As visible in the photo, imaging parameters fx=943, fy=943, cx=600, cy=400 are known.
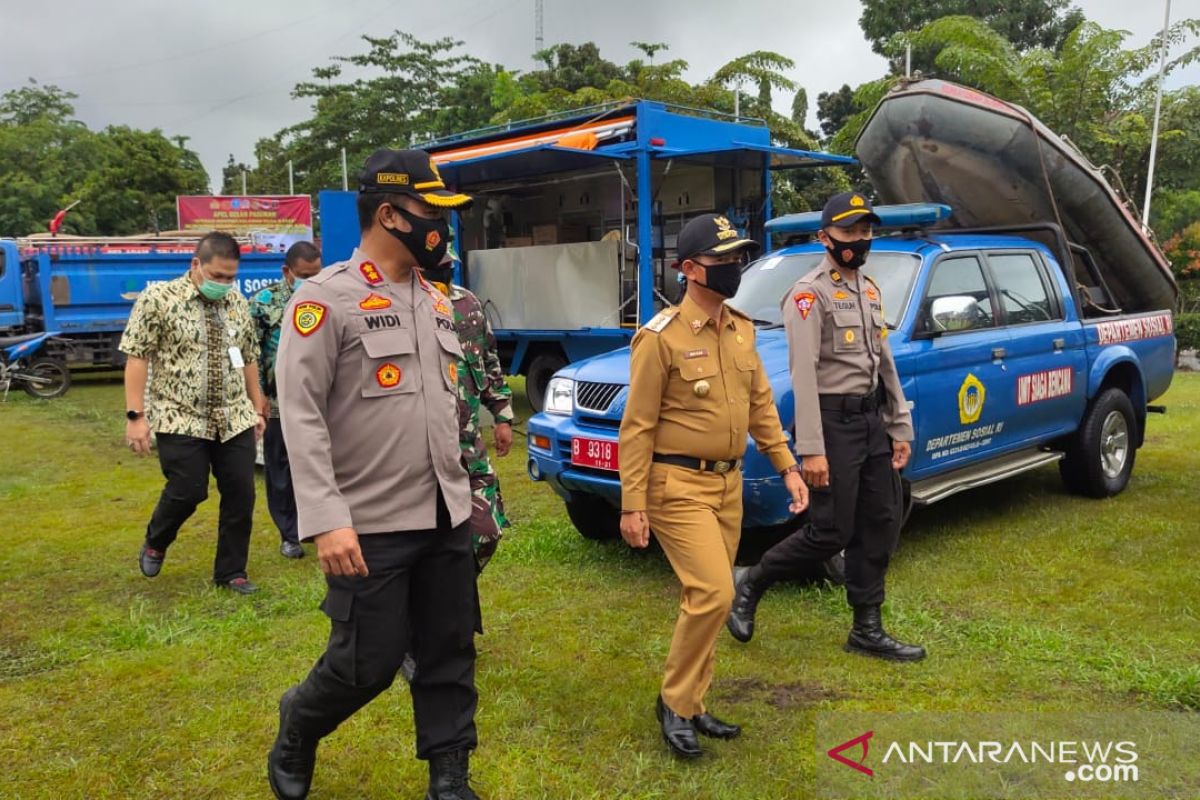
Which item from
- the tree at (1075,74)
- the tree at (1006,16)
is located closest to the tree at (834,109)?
the tree at (1006,16)

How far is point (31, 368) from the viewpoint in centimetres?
1415

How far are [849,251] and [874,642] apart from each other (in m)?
1.61

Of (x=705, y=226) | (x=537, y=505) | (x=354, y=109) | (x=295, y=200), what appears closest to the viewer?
(x=705, y=226)

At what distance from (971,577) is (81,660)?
4.23 meters

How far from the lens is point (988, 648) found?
13.1 feet

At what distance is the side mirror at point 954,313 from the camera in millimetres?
5164

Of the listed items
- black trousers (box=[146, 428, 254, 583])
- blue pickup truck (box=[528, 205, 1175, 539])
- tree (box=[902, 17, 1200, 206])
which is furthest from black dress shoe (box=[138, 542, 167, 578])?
tree (box=[902, 17, 1200, 206])

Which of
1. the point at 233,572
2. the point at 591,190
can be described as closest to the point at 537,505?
the point at 233,572

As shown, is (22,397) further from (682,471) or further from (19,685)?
(682,471)

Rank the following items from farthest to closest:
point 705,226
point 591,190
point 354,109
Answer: point 354,109, point 591,190, point 705,226

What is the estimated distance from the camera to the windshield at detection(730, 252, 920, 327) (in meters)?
5.12

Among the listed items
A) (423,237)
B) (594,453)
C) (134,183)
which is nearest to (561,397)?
(594,453)

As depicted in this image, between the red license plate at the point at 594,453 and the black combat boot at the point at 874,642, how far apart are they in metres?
1.38

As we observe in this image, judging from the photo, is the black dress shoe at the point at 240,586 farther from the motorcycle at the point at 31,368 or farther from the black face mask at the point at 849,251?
the motorcycle at the point at 31,368
